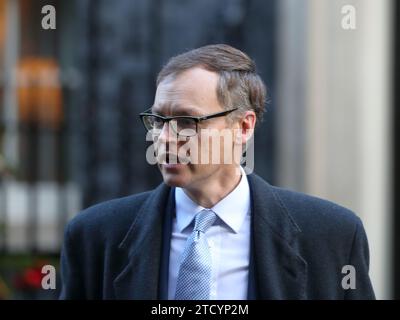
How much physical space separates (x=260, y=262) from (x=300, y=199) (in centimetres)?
28

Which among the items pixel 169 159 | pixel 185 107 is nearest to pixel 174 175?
pixel 169 159

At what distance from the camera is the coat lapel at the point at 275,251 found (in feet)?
→ 8.17

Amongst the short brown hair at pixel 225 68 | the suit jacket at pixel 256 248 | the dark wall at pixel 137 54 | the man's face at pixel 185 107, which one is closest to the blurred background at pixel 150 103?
the dark wall at pixel 137 54

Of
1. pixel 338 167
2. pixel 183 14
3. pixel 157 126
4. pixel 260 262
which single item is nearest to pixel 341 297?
pixel 260 262

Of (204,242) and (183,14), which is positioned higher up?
(183,14)

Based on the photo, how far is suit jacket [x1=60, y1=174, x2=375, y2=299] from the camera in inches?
99.4

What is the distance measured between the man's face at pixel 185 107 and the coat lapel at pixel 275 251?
0.83 feet

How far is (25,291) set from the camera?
722cm

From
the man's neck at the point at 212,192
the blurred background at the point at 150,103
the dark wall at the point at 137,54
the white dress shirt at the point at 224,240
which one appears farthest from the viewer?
the dark wall at the point at 137,54

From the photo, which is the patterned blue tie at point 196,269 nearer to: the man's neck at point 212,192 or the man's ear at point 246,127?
the man's neck at point 212,192

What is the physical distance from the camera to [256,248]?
2.53 meters

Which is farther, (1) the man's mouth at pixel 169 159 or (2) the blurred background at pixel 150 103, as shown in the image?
(2) the blurred background at pixel 150 103

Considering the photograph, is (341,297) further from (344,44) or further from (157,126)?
(344,44)

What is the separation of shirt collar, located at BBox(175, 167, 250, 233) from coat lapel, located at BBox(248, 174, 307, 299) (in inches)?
1.2
